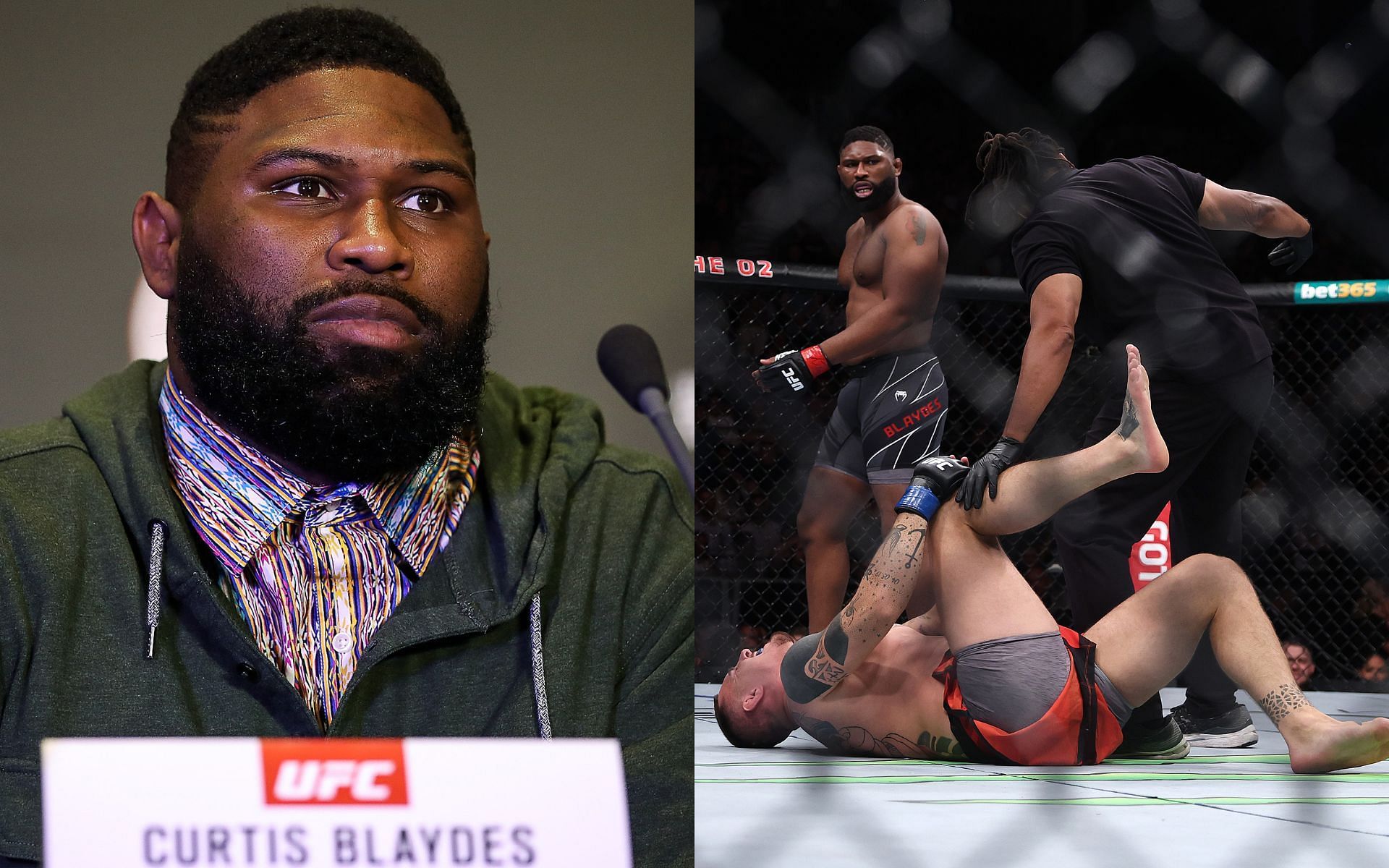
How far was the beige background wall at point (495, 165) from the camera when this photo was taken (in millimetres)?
1623

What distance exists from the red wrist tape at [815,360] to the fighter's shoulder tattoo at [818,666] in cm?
19

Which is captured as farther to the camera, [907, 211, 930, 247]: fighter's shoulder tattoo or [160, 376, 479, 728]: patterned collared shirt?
[160, 376, 479, 728]: patterned collared shirt

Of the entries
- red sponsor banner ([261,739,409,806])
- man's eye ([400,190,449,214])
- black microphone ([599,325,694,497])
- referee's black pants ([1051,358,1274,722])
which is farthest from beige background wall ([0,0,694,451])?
red sponsor banner ([261,739,409,806])

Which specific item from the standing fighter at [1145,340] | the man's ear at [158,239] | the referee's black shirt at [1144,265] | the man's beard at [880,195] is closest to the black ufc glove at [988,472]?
the standing fighter at [1145,340]

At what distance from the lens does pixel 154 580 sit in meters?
1.00

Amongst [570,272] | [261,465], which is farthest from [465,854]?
[570,272]

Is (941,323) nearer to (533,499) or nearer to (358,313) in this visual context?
(533,499)

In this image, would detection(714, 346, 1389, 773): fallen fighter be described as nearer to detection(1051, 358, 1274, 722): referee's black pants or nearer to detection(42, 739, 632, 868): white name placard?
detection(1051, 358, 1274, 722): referee's black pants

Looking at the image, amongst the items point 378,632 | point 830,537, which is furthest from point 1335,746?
point 378,632

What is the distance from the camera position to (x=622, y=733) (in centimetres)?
110

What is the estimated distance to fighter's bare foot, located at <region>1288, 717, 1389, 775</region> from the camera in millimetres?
899

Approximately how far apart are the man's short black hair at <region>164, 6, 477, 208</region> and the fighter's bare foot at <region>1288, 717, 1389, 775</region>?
0.99 metres

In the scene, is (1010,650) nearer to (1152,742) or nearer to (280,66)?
(1152,742)

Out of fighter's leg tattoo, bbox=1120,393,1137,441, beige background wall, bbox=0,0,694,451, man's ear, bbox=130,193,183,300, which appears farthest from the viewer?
beige background wall, bbox=0,0,694,451
